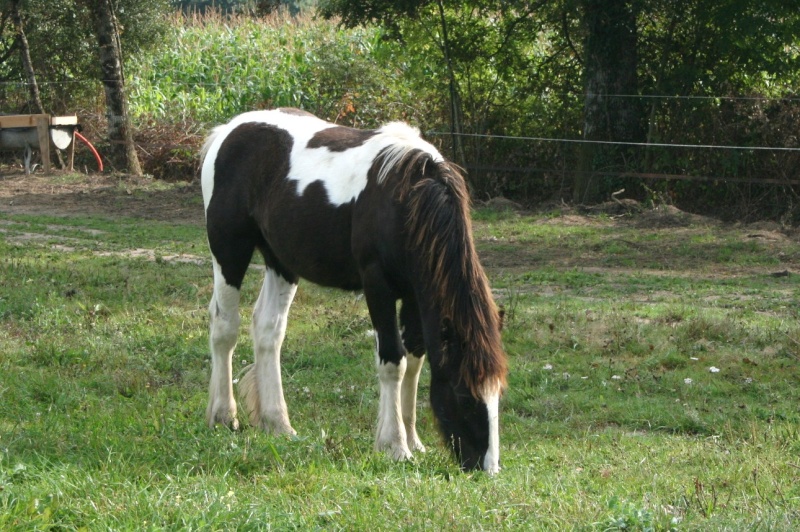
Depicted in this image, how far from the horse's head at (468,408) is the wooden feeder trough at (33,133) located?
1645 centimetres

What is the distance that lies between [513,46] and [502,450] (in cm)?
1248

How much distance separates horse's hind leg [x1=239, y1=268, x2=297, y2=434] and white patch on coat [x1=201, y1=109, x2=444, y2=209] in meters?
0.79

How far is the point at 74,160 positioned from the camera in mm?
20781

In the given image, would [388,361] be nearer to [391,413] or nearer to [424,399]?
[391,413]

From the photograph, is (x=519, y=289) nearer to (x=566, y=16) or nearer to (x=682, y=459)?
(x=682, y=459)

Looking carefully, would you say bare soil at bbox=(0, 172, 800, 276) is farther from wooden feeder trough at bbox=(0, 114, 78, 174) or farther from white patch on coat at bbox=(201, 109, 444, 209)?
white patch on coat at bbox=(201, 109, 444, 209)

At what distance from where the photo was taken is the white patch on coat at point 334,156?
5.67 m

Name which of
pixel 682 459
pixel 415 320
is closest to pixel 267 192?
pixel 415 320

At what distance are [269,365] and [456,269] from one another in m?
1.90

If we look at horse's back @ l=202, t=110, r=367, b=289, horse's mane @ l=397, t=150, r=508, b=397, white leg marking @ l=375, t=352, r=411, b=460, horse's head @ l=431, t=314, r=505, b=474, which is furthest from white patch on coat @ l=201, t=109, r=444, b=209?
horse's head @ l=431, t=314, r=505, b=474

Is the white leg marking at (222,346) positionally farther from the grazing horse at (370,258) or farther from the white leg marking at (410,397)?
the white leg marking at (410,397)

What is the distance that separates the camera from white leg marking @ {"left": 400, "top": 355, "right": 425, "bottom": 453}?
5.73 metres

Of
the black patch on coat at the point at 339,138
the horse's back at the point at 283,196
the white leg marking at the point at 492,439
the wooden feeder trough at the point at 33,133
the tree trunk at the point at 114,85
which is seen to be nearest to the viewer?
the white leg marking at the point at 492,439

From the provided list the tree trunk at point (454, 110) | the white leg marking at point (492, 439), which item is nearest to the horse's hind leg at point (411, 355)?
the white leg marking at point (492, 439)
